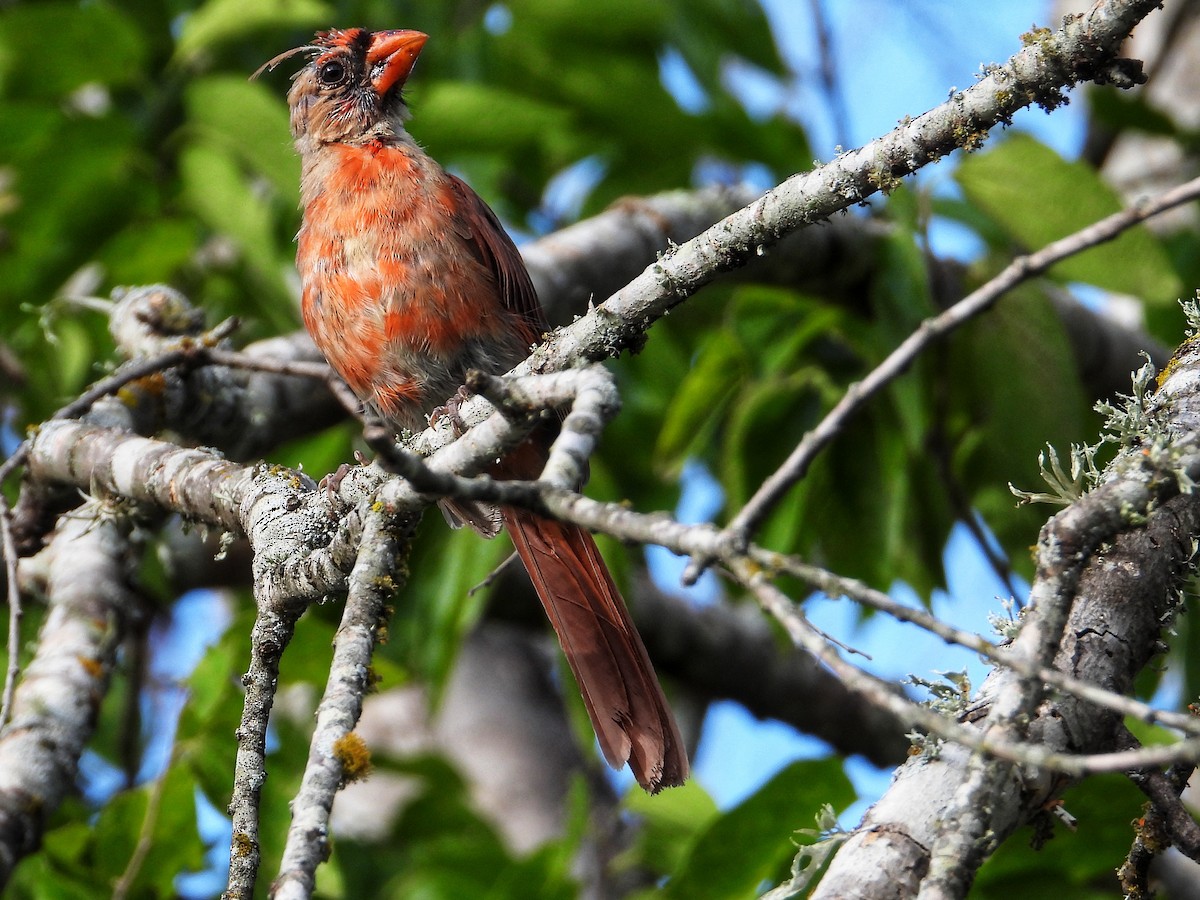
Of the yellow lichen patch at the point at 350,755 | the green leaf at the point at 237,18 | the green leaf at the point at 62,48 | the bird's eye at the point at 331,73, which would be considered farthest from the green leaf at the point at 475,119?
the yellow lichen patch at the point at 350,755

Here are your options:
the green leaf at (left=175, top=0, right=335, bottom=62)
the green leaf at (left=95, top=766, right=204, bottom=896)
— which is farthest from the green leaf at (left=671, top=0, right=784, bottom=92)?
the green leaf at (left=95, top=766, right=204, bottom=896)

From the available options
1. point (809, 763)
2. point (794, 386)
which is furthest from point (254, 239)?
point (809, 763)

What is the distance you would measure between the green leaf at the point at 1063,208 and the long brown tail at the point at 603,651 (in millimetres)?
1632

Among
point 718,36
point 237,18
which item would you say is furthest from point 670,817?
point 718,36

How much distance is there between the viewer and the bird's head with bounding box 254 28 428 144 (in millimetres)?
4246

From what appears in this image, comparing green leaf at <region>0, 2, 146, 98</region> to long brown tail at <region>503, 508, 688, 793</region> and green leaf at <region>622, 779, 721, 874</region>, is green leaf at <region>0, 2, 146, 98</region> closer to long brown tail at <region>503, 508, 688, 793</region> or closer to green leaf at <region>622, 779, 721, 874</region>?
long brown tail at <region>503, 508, 688, 793</region>

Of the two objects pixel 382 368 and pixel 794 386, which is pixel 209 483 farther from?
pixel 794 386

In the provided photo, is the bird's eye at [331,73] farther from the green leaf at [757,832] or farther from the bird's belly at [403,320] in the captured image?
the green leaf at [757,832]

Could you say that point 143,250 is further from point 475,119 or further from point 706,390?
point 706,390

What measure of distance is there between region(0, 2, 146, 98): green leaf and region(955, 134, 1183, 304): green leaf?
257cm

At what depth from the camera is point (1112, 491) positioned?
172cm

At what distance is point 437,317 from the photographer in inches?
137

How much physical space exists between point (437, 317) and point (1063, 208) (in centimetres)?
187

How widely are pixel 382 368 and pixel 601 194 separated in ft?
6.94
